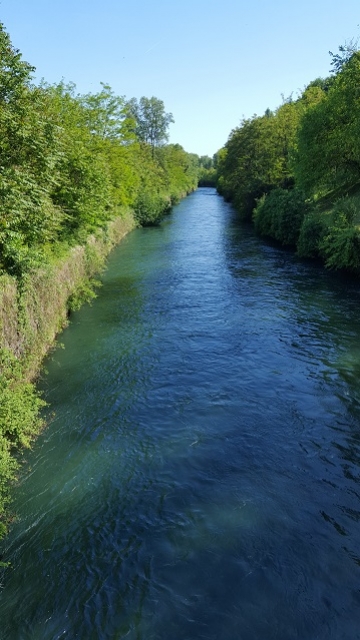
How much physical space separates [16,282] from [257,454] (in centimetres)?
883

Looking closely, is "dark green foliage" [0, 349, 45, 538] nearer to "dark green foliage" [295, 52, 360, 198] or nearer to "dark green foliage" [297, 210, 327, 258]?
"dark green foliage" [297, 210, 327, 258]

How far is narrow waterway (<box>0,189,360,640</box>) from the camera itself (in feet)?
21.7

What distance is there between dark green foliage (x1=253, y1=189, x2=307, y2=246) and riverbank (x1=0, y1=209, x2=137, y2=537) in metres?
18.4

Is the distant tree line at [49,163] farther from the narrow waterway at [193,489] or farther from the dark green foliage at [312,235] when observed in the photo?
the dark green foliage at [312,235]

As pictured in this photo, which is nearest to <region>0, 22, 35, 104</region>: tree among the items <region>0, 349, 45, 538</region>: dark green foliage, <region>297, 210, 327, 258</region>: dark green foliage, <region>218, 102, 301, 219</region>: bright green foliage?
<region>0, 349, 45, 538</region>: dark green foliage

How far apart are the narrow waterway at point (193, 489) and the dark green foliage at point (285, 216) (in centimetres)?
1668

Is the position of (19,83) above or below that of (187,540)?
above

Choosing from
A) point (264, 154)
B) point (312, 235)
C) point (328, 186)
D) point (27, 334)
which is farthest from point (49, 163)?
point (264, 154)

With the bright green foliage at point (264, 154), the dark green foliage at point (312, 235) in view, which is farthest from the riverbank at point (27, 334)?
the bright green foliage at point (264, 154)

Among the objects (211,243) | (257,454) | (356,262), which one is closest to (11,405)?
(257,454)

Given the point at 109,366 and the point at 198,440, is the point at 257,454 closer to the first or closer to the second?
the point at 198,440

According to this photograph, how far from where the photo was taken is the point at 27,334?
13578 millimetres

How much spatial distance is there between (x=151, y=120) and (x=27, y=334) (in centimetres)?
7519

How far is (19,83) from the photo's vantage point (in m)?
14.0
